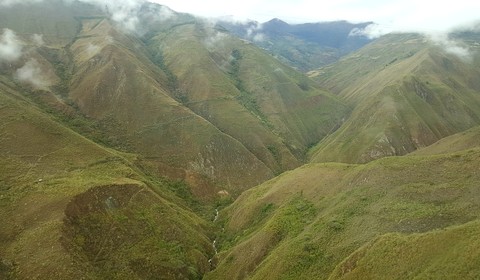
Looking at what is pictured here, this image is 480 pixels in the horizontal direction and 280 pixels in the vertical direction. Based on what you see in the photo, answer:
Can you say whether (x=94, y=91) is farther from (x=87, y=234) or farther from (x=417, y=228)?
(x=417, y=228)

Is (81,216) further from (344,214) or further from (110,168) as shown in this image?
(344,214)

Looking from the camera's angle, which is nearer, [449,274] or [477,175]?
[449,274]

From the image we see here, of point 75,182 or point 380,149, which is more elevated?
point 75,182

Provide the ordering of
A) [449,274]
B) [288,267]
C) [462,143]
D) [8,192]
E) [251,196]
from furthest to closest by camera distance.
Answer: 1. [462,143]
2. [251,196]
3. [8,192]
4. [288,267]
5. [449,274]

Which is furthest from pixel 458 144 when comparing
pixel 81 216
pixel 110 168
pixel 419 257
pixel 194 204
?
pixel 81 216

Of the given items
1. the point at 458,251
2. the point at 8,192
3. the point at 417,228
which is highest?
the point at 458,251

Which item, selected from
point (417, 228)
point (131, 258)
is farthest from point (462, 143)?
point (131, 258)

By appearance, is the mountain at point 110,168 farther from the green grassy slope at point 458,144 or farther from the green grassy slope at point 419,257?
the green grassy slope at point 458,144

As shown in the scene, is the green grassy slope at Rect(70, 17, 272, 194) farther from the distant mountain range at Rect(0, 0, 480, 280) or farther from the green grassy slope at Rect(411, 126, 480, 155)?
the green grassy slope at Rect(411, 126, 480, 155)
